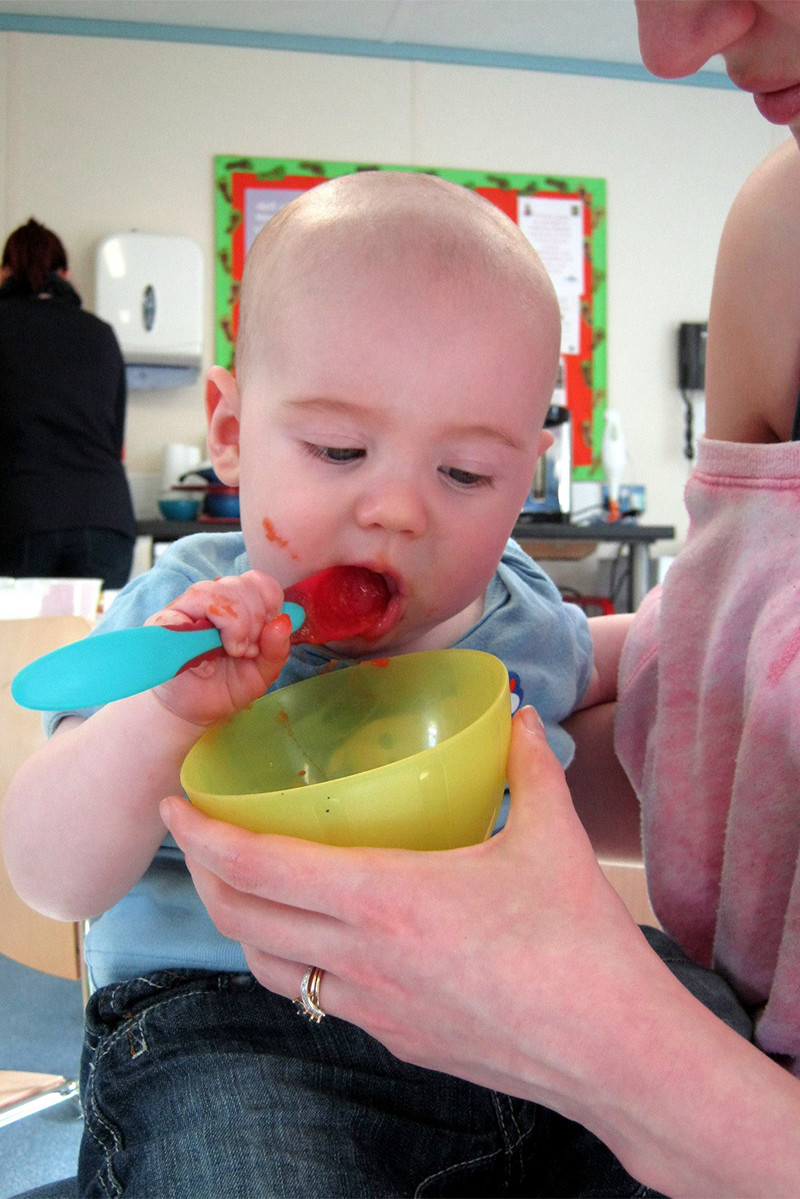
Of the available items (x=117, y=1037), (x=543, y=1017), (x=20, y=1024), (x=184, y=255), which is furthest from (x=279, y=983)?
(x=184, y=255)

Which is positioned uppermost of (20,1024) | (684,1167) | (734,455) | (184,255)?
(184,255)

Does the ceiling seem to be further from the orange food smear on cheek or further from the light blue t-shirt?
the orange food smear on cheek

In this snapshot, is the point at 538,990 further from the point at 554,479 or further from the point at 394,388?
the point at 554,479

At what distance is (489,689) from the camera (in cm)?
72

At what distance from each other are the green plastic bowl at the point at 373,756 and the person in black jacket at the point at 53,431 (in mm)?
2713

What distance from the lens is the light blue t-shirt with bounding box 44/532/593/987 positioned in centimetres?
87

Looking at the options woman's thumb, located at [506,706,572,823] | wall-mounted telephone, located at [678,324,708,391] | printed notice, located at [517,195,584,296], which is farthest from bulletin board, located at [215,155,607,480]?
woman's thumb, located at [506,706,572,823]

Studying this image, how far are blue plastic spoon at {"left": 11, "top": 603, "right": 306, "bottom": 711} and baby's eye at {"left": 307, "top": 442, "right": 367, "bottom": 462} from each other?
0.27 metres

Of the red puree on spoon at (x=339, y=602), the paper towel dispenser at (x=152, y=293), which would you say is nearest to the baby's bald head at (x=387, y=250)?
the red puree on spoon at (x=339, y=602)

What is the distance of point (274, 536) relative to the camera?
0.85m

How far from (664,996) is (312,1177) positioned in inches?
12.6

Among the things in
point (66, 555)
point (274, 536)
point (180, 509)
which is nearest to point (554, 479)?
point (180, 509)

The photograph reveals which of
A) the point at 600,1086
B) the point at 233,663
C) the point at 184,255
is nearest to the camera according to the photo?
the point at 600,1086

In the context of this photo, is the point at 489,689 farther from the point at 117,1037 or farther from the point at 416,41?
the point at 416,41
